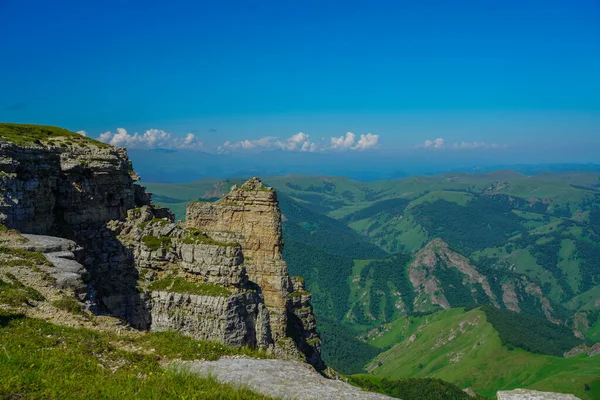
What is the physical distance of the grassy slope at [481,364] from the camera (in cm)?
12438

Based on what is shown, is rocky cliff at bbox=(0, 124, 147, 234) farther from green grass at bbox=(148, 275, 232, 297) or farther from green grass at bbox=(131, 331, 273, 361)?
green grass at bbox=(131, 331, 273, 361)

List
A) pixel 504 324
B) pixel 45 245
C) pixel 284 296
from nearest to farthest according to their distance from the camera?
pixel 45 245 → pixel 284 296 → pixel 504 324

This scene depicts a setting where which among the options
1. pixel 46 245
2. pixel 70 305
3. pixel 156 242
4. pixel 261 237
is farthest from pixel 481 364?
pixel 70 305

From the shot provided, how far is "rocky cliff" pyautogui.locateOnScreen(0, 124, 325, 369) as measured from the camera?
30.3 meters

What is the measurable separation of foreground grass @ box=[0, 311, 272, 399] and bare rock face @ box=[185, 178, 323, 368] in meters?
24.7

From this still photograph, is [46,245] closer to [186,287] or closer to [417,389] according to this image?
[186,287]

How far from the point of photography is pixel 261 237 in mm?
44656

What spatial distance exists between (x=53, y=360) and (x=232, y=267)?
17.8 m

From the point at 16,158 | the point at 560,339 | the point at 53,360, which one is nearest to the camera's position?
the point at 53,360

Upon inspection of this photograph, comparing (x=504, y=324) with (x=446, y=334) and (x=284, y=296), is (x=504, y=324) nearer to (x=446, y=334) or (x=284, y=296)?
(x=446, y=334)

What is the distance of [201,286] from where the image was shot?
31.6 metres

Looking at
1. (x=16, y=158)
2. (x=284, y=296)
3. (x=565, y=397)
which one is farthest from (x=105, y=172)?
(x=565, y=397)

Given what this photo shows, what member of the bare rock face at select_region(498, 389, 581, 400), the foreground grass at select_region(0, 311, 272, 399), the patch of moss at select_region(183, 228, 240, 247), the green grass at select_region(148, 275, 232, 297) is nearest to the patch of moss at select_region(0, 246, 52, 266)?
the foreground grass at select_region(0, 311, 272, 399)

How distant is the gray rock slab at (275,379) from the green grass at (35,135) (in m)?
25.4
